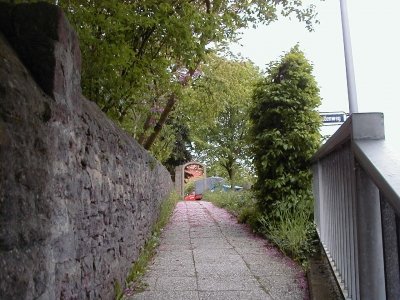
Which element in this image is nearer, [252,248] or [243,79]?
[252,248]

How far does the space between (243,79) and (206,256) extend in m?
8.51

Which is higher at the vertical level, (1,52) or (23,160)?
(1,52)

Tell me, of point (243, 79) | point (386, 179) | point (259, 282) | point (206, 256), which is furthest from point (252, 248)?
point (243, 79)

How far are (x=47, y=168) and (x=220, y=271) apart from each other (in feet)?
11.0

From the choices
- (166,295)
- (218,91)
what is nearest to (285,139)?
(166,295)

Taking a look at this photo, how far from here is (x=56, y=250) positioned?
100 inches

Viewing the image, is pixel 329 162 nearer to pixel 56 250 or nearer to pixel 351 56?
pixel 56 250

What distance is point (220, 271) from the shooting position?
5312 mm

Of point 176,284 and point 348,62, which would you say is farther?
point 348,62

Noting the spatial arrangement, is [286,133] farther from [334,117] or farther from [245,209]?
[245,209]

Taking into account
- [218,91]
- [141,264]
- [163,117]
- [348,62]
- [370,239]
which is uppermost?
[218,91]

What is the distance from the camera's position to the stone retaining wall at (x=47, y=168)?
78.6 inches

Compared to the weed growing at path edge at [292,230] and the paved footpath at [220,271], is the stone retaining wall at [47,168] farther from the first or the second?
the weed growing at path edge at [292,230]

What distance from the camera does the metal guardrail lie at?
2.07 m
